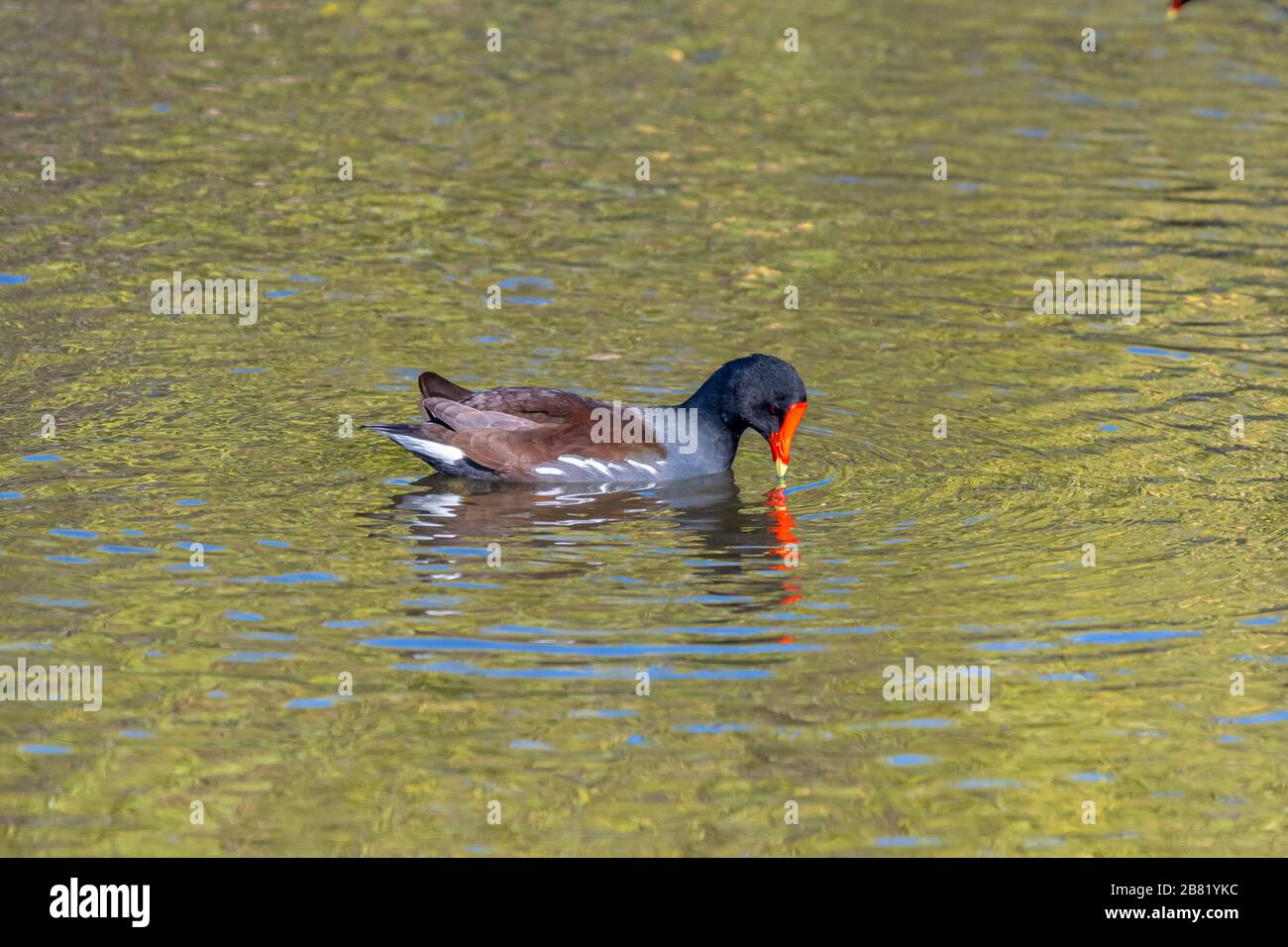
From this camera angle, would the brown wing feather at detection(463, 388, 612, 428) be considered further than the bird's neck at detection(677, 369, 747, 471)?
No

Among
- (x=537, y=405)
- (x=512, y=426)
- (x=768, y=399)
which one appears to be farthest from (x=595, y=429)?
(x=768, y=399)

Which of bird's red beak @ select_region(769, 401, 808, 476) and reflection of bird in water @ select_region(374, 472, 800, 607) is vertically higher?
bird's red beak @ select_region(769, 401, 808, 476)

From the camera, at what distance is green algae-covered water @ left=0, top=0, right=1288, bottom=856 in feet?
26.6

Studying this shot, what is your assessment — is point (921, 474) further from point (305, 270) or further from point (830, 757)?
point (305, 270)

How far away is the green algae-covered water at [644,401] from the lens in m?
8.10

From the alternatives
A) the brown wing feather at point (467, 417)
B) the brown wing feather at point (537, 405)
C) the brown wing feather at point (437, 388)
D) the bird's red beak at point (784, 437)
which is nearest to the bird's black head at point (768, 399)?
the bird's red beak at point (784, 437)

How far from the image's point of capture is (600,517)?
443 inches

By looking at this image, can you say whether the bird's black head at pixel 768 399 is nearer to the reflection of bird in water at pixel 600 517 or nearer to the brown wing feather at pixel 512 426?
the reflection of bird in water at pixel 600 517

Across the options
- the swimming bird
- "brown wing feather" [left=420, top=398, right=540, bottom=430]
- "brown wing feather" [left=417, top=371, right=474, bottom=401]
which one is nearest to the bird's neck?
the swimming bird

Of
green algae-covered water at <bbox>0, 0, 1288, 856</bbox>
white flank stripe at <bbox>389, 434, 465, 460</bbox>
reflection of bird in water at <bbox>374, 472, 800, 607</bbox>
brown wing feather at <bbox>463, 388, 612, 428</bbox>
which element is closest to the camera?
green algae-covered water at <bbox>0, 0, 1288, 856</bbox>

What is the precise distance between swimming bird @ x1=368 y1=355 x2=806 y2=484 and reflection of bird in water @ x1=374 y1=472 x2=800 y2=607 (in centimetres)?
12

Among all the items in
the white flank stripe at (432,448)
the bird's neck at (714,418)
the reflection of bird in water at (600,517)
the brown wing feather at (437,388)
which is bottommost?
the reflection of bird in water at (600,517)

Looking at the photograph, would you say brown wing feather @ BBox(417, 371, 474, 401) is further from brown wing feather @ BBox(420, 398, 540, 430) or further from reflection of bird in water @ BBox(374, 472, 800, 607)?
reflection of bird in water @ BBox(374, 472, 800, 607)

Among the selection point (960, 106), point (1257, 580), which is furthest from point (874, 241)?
point (1257, 580)
